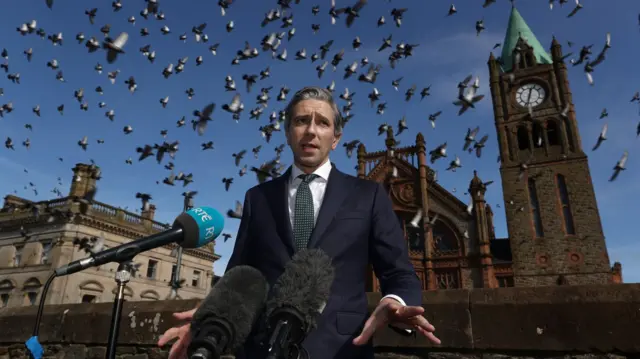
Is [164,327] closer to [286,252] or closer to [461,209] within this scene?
[286,252]

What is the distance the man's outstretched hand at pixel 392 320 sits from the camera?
148 centimetres

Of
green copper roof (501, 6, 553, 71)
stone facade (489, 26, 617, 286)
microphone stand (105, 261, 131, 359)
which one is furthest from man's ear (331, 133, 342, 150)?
green copper roof (501, 6, 553, 71)

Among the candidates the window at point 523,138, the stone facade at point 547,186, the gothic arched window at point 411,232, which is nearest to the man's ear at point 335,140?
the stone facade at point 547,186

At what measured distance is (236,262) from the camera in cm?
209

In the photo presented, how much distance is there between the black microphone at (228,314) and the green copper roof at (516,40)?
4247cm

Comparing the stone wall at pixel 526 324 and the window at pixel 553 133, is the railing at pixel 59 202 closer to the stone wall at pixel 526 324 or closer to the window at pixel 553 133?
the stone wall at pixel 526 324

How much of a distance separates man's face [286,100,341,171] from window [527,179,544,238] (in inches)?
1278

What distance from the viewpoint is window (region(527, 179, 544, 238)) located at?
97.2ft

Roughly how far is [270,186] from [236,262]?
0.49 m

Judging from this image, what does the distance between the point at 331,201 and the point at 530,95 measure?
39488mm

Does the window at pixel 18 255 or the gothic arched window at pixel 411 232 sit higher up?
the gothic arched window at pixel 411 232

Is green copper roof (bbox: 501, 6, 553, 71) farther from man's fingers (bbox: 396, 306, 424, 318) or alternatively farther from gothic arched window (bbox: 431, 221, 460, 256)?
man's fingers (bbox: 396, 306, 424, 318)

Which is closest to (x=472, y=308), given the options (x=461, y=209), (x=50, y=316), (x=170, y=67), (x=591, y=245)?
(x=50, y=316)

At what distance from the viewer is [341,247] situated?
186 cm
